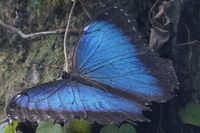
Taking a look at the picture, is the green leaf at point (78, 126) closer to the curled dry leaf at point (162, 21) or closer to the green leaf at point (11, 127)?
the green leaf at point (11, 127)

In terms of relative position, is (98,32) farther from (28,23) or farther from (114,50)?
(28,23)

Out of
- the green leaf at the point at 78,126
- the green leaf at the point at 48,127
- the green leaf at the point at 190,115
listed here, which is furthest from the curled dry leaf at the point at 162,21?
the green leaf at the point at 48,127

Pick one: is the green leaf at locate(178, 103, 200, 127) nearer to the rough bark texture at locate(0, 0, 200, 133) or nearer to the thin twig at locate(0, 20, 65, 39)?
the rough bark texture at locate(0, 0, 200, 133)

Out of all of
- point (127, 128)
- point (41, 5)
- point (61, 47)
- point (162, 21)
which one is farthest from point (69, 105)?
point (41, 5)

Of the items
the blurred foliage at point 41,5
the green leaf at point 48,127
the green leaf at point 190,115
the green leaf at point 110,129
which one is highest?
the blurred foliage at point 41,5

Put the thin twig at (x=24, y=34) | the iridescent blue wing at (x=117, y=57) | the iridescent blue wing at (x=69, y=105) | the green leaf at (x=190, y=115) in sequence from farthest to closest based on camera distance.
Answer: the thin twig at (x=24, y=34), the green leaf at (x=190, y=115), the iridescent blue wing at (x=117, y=57), the iridescent blue wing at (x=69, y=105)

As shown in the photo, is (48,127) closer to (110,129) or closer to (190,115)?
(110,129)
